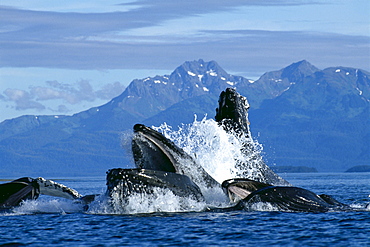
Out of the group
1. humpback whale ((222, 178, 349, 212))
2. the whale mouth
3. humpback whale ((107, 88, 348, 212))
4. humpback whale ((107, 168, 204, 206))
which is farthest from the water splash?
humpback whale ((107, 168, 204, 206))

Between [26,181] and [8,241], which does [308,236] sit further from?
[26,181]

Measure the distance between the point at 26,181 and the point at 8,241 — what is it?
227 inches

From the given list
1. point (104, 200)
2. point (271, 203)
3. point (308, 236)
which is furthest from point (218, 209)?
point (308, 236)

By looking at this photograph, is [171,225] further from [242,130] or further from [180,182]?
[242,130]

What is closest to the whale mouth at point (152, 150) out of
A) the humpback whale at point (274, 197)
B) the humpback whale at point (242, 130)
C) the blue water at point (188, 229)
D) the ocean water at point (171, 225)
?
the ocean water at point (171, 225)

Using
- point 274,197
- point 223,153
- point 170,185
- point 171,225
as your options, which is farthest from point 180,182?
point 223,153

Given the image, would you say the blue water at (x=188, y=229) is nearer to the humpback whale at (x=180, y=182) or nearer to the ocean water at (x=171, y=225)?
the ocean water at (x=171, y=225)

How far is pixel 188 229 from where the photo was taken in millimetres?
18094

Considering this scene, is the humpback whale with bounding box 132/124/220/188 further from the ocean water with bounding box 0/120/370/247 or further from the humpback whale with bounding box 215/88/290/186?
the humpback whale with bounding box 215/88/290/186

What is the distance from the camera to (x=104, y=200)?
70.3ft

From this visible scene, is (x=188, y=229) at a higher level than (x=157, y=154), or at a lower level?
lower

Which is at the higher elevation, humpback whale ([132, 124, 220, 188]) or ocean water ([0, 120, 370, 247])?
humpback whale ([132, 124, 220, 188])

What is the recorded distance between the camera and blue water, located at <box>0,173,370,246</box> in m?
16.8

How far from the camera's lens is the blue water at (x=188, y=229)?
16750 millimetres
